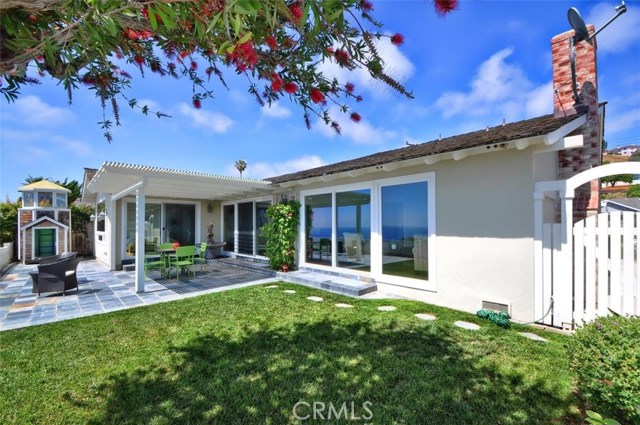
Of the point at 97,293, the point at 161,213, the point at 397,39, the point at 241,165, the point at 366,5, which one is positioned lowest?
the point at 97,293

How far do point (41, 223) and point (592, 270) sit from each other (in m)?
22.3

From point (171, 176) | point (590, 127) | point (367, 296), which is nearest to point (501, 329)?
point (367, 296)

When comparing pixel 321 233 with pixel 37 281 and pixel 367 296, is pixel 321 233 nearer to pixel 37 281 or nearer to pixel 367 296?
pixel 367 296

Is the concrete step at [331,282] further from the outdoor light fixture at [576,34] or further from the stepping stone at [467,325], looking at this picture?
the outdoor light fixture at [576,34]

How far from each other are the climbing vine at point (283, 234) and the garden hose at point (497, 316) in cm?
687

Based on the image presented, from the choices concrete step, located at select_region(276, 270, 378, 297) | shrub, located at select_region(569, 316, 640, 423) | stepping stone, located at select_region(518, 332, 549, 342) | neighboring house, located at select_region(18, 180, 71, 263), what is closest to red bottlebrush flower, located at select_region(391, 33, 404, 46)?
shrub, located at select_region(569, 316, 640, 423)

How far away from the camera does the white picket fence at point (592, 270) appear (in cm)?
474

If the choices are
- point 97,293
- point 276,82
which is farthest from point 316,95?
point 97,293

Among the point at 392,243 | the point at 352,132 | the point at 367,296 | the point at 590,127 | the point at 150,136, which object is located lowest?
the point at 367,296

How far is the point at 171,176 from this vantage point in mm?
9211

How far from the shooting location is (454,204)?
714 cm

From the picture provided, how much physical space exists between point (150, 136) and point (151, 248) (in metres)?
13.0

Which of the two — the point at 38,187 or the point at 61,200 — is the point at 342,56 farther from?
the point at 61,200

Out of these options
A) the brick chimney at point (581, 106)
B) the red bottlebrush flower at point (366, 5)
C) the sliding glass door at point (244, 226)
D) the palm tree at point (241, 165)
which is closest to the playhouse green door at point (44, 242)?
the sliding glass door at point (244, 226)
